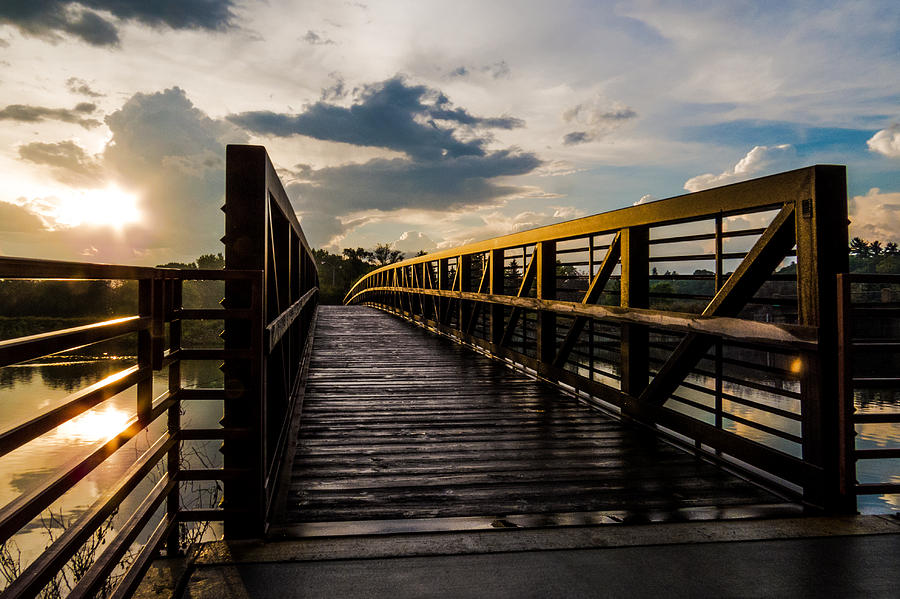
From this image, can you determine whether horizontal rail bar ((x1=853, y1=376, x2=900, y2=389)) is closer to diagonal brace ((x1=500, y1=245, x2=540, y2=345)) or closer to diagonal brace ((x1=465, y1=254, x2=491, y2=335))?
diagonal brace ((x1=500, y1=245, x2=540, y2=345))

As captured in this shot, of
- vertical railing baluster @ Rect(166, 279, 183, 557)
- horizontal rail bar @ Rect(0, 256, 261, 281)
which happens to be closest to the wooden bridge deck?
vertical railing baluster @ Rect(166, 279, 183, 557)

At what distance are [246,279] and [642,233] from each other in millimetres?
3188

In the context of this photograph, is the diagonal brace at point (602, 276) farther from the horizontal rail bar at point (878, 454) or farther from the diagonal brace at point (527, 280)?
the horizontal rail bar at point (878, 454)

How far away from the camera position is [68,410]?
1.43 m

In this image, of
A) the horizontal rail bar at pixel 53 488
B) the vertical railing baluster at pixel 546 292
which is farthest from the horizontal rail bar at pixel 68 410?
the vertical railing baluster at pixel 546 292

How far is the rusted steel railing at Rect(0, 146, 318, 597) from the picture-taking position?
53.6 inches

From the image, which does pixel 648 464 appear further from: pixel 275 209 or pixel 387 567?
pixel 275 209

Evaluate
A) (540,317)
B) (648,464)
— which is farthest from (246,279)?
(540,317)

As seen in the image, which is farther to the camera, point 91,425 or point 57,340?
point 91,425

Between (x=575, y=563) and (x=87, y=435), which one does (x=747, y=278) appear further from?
(x=87, y=435)

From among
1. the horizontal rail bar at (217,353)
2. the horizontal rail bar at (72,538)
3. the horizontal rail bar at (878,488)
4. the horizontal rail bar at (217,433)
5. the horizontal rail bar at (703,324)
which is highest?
the horizontal rail bar at (703,324)

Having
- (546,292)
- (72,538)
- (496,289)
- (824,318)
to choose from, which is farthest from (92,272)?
(496,289)

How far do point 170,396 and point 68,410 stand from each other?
2.69ft

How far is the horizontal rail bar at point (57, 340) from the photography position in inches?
46.6
